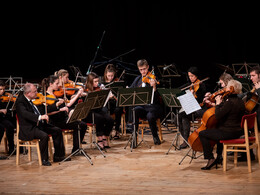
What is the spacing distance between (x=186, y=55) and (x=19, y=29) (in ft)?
16.7

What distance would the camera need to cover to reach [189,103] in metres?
4.48

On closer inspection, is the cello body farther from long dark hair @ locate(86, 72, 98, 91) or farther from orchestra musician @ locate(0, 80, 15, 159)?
orchestra musician @ locate(0, 80, 15, 159)

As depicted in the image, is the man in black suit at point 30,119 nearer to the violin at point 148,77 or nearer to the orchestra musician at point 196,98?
the violin at point 148,77

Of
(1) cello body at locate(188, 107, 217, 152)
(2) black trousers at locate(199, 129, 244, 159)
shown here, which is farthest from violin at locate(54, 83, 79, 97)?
(2) black trousers at locate(199, 129, 244, 159)

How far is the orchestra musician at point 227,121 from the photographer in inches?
153

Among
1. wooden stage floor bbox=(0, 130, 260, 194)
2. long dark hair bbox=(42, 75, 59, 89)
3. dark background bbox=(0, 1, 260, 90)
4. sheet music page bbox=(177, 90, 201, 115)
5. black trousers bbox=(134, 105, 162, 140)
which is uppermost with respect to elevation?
dark background bbox=(0, 1, 260, 90)

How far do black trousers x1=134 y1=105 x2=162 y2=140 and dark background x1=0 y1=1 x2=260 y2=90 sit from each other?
6.93 feet

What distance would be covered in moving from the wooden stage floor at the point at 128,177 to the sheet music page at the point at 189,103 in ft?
2.30

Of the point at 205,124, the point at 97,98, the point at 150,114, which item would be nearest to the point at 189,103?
the point at 205,124

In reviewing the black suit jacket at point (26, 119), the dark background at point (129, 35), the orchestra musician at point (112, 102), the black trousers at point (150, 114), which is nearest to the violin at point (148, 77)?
the black trousers at point (150, 114)

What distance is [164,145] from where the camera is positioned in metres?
5.87

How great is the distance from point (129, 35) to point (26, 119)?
216 inches

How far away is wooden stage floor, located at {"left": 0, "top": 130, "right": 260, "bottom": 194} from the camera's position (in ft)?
10.9

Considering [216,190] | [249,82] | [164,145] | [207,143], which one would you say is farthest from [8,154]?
[249,82]
